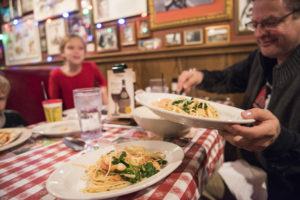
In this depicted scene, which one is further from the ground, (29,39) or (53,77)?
(29,39)

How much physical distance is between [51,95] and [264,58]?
2038 mm

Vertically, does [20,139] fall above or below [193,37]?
below

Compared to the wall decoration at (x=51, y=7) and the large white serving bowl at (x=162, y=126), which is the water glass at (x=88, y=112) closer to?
the large white serving bowl at (x=162, y=126)

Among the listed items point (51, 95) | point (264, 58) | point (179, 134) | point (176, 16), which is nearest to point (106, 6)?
point (176, 16)

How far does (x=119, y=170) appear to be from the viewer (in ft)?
1.71

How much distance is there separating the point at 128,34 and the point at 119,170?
2457mm

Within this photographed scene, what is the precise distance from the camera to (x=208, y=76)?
1.52 meters

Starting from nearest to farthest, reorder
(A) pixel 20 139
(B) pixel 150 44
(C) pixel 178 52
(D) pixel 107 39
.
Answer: (A) pixel 20 139 → (C) pixel 178 52 → (B) pixel 150 44 → (D) pixel 107 39

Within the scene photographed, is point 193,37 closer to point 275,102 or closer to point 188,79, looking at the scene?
point 188,79

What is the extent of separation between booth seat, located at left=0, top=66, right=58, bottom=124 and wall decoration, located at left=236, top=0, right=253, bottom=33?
2181 millimetres

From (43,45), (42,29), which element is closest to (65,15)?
(42,29)

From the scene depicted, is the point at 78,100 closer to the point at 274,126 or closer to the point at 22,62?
the point at 274,126

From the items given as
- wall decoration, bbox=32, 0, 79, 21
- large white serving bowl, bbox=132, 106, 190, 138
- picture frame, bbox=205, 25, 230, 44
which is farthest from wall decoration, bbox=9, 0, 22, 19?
large white serving bowl, bbox=132, 106, 190, 138

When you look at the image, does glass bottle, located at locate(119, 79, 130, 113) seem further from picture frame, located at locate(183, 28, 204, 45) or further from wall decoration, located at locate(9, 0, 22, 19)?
wall decoration, located at locate(9, 0, 22, 19)
